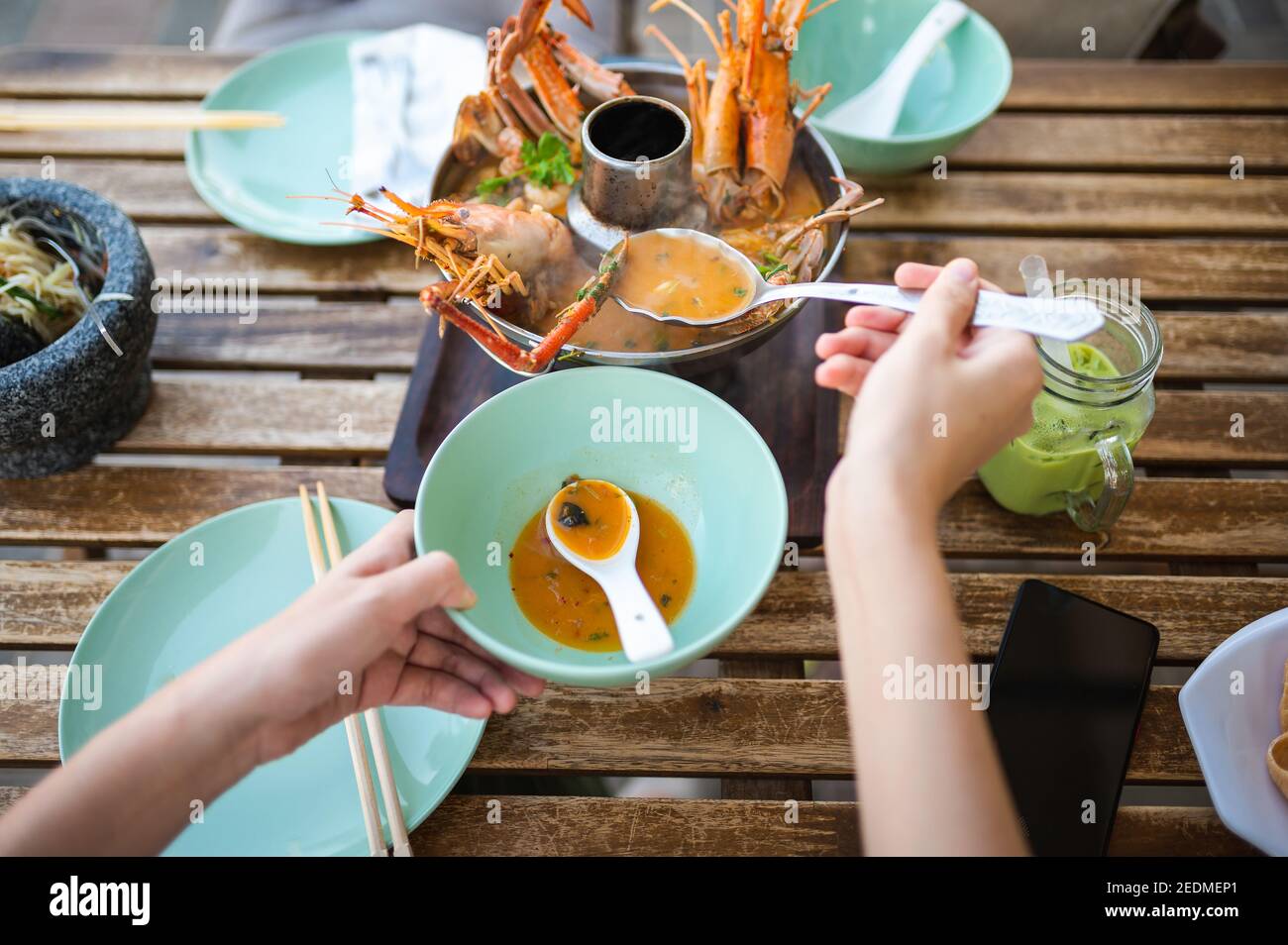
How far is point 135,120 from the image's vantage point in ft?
5.47

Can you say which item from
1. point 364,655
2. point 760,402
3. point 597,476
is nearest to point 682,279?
point 760,402

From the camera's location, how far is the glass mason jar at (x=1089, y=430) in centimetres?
110

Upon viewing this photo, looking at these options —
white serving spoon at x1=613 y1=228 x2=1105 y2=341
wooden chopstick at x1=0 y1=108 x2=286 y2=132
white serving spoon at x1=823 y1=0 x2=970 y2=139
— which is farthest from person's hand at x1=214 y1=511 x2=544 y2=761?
white serving spoon at x1=823 y1=0 x2=970 y2=139

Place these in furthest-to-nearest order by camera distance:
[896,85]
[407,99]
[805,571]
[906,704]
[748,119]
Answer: [407,99] < [896,85] < [748,119] < [805,571] < [906,704]

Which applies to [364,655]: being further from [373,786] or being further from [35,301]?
[35,301]

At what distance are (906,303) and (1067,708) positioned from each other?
0.53m

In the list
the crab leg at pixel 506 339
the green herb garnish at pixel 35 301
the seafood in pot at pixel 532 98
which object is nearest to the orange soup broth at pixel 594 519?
the crab leg at pixel 506 339

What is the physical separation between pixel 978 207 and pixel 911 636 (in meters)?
1.12

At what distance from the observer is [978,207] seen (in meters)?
1.63

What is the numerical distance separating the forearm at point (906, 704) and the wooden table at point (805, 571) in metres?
0.29

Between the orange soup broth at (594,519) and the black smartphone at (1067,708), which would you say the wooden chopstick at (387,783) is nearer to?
the orange soup broth at (594,519)
